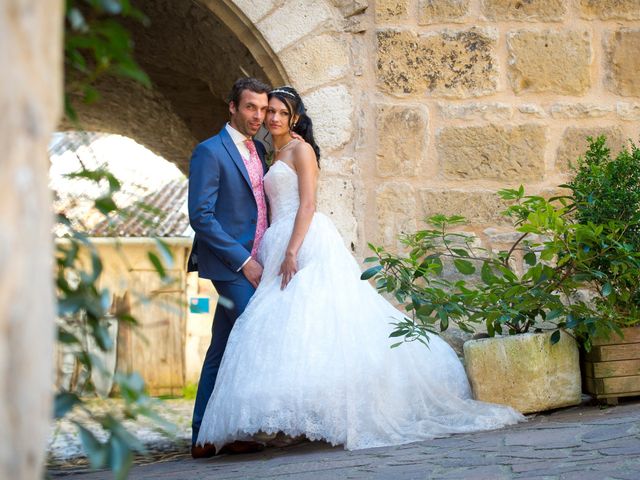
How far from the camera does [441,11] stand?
15.9ft

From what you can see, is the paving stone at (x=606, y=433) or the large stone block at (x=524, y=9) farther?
the large stone block at (x=524, y=9)

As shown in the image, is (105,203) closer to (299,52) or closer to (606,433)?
(606,433)

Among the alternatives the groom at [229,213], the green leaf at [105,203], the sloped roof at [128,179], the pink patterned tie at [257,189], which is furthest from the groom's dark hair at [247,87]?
the sloped roof at [128,179]

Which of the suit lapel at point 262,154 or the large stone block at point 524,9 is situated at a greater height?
the large stone block at point 524,9

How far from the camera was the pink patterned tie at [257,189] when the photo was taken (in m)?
4.39

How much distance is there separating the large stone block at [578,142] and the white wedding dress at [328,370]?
4.08ft

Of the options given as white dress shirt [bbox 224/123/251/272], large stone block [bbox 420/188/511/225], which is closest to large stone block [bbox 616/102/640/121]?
large stone block [bbox 420/188/511/225]

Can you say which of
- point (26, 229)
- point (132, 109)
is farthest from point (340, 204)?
point (132, 109)

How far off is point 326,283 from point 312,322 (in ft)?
→ 0.80

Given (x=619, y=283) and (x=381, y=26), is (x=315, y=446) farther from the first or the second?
(x=381, y=26)

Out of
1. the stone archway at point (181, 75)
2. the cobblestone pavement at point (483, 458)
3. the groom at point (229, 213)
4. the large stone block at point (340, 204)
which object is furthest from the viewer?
the stone archway at point (181, 75)

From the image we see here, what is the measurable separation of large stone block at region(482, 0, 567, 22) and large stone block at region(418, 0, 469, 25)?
0.39 ft

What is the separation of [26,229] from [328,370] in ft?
9.26

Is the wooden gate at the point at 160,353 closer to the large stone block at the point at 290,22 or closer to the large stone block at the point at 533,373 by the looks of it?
the large stone block at the point at 290,22
